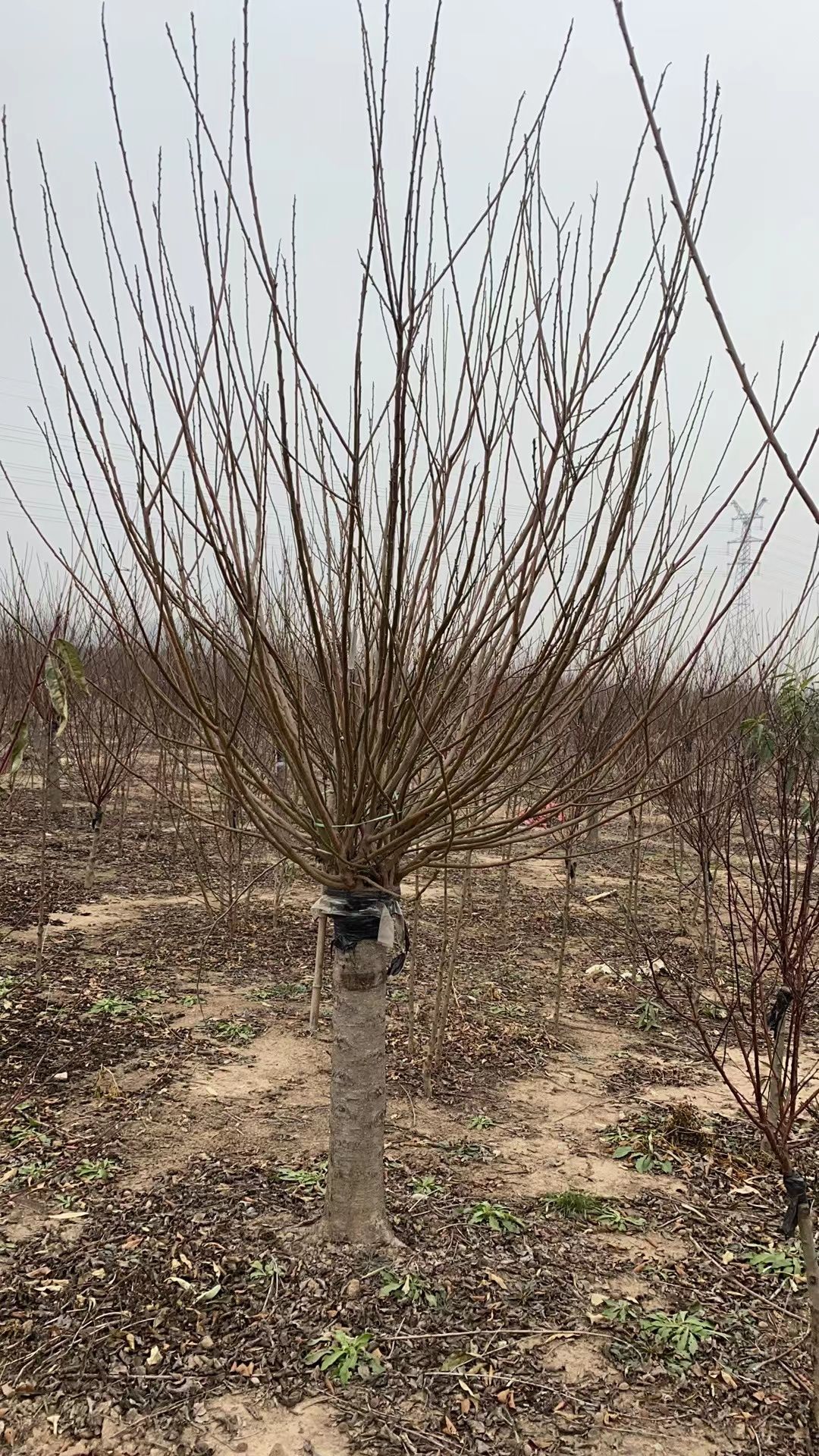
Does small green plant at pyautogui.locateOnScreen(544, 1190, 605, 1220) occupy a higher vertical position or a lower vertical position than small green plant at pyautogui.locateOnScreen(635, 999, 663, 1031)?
lower

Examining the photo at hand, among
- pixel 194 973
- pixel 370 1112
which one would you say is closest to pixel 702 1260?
pixel 370 1112

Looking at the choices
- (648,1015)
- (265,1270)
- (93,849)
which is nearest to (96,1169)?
(265,1270)

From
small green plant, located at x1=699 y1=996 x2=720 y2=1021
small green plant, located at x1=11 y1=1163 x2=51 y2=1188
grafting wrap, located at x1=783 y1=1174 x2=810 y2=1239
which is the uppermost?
grafting wrap, located at x1=783 y1=1174 x2=810 y2=1239

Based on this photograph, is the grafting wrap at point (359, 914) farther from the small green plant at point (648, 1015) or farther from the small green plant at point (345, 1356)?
the small green plant at point (648, 1015)

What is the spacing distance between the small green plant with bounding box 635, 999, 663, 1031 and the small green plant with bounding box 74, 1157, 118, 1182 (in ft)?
10.3

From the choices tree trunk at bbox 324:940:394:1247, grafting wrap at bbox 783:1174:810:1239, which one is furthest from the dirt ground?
grafting wrap at bbox 783:1174:810:1239

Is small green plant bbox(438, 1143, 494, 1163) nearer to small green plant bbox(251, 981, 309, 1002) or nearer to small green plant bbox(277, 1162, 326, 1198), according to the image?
small green plant bbox(277, 1162, 326, 1198)

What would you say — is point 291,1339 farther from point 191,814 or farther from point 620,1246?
point 191,814

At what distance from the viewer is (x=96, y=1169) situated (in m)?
3.09

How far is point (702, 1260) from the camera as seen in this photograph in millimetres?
2746

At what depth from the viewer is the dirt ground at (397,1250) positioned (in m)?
2.07

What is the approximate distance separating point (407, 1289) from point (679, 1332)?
2.41 feet

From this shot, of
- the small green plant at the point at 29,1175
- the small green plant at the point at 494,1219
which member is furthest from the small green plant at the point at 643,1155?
the small green plant at the point at 29,1175

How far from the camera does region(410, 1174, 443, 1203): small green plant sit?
2.97 meters
